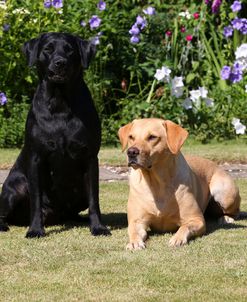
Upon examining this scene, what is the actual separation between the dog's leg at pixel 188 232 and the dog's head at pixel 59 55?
1362 mm

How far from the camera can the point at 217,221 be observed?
271 inches

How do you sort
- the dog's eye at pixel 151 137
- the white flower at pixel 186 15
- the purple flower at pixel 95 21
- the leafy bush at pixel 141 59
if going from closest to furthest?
the dog's eye at pixel 151 137
the leafy bush at pixel 141 59
the purple flower at pixel 95 21
the white flower at pixel 186 15

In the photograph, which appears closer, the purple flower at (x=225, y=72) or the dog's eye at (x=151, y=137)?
the dog's eye at (x=151, y=137)

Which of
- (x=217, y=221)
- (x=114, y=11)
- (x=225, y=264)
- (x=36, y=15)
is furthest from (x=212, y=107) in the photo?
(x=225, y=264)

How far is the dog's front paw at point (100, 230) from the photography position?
247 inches

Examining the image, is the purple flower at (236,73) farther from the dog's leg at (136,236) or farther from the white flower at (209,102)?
the dog's leg at (136,236)

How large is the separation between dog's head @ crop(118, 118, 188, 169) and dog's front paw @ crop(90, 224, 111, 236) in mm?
628

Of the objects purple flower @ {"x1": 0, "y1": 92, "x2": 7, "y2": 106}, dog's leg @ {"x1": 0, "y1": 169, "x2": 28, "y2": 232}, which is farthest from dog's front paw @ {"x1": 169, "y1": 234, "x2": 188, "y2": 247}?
purple flower @ {"x1": 0, "y1": 92, "x2": 7, "y2": 106}

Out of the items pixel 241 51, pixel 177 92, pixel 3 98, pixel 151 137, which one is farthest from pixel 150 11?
pixel 151 137

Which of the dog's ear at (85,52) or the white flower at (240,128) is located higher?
the dog's ear at (85,52)

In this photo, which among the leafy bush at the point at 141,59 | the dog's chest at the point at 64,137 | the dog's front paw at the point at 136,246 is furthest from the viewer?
the leafy bush at the point at 141,59

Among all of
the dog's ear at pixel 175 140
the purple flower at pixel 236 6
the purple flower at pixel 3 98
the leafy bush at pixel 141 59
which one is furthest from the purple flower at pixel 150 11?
the dog's ear at pixel 175 140

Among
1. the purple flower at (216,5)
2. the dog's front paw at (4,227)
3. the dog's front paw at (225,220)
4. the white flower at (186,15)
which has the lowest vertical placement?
the dog's front paw at (4,227)

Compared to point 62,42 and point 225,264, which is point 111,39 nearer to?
point 62,42
